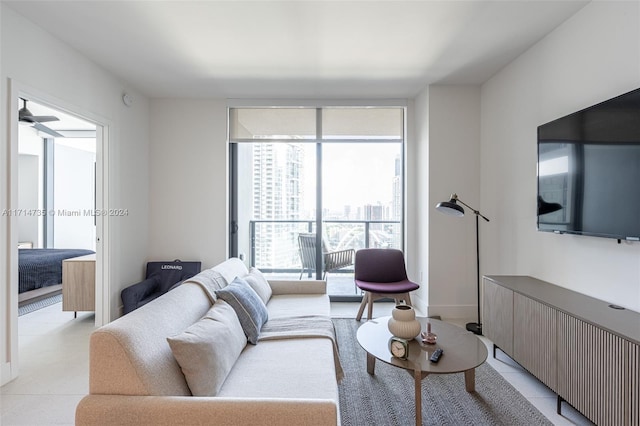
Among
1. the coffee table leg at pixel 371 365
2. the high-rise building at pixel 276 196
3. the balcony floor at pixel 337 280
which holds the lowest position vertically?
the coffee table leg at pixel 371 365

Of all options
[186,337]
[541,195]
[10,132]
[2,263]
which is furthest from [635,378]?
[10,132]

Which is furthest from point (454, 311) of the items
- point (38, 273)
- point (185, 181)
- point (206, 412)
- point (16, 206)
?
point (38, 273)

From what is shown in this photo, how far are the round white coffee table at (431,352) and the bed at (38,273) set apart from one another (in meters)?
4.07

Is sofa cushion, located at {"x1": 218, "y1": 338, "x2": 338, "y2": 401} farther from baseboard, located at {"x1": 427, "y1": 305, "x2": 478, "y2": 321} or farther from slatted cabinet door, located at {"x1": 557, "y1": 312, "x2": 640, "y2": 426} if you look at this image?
baseboard, located at {"x1": 427, "y1": 305, "x2": 478, "y2": 321}

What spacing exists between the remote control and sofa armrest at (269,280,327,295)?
4.56 ft

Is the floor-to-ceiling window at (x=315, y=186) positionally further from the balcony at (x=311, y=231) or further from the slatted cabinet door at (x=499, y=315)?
the slatted cabinet door at (x=499, y=315)

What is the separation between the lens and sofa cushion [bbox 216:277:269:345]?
1.88m

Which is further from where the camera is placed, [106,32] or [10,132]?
[106,32]

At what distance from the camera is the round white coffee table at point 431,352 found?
63.1 inches

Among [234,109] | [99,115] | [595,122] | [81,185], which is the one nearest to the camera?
[595,122]

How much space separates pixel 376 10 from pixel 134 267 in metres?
3.64

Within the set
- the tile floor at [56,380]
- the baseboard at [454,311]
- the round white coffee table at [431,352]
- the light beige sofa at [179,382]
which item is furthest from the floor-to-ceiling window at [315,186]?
the light beige sofa at [179,382]

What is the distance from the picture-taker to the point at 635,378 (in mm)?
1379

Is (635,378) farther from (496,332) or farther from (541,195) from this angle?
(541,195)
